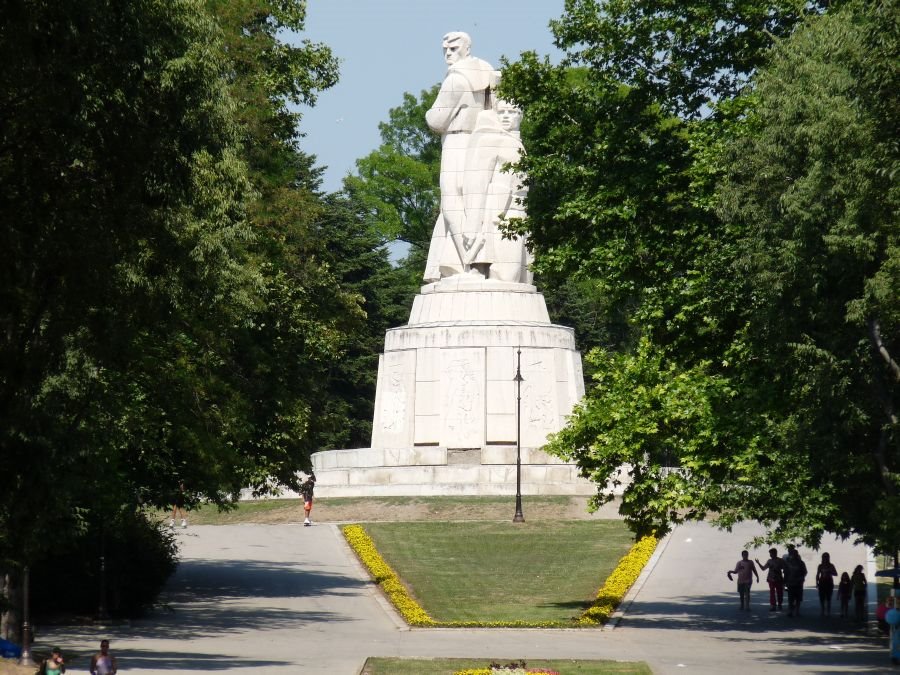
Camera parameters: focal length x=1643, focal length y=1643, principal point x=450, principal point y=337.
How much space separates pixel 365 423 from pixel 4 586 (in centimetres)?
4800

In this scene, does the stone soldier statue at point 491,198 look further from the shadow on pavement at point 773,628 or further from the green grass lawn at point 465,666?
the green grass lawn at point 465,666

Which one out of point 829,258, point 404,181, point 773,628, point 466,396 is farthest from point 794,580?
point 404,181

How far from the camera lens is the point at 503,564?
34438mm

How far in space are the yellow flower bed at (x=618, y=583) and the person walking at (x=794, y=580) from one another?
9.73ft

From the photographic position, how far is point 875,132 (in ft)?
60.1

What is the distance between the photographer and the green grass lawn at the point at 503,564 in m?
28.3

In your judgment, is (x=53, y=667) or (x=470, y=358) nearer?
(x=53, y=667)

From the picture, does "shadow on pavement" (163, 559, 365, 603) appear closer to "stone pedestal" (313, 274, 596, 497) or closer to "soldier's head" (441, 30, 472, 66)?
"stone pedestal" (313, 274, 596, 497)

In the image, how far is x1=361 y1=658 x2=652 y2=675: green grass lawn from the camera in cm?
2061

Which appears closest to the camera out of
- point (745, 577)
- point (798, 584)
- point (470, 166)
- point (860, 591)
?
point (860, 591)

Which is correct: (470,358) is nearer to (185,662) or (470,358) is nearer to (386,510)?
(386,510)

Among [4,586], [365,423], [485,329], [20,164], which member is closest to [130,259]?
[20,164]

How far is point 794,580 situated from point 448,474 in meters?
20.6

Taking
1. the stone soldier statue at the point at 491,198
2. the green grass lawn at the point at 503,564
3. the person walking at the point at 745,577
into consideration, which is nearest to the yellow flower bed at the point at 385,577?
the green grass lawn at the point at 503,564
